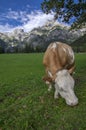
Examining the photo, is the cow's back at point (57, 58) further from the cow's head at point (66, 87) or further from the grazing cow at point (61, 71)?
the cow's head at point (66, 87)

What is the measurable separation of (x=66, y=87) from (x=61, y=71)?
0.77 m

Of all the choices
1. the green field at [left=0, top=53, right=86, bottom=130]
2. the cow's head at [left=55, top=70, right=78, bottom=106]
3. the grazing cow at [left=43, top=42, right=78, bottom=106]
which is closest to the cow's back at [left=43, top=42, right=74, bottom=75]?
the grazing cow at [left=43, top=42, right=78, bottom=106]

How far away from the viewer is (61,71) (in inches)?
406

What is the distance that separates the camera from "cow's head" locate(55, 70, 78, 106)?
971 cm

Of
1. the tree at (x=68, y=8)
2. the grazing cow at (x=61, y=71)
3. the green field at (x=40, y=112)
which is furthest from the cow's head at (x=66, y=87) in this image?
the tree at (x=68, y=8)

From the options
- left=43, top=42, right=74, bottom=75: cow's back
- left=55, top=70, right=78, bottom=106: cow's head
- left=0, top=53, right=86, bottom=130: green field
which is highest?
left=43, top=42, right=74, bottom=75: cow's back

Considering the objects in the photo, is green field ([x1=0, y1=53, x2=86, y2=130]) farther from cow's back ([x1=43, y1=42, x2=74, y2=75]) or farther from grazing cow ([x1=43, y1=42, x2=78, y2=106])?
cow's back ([x1=43, y1=42, x2=74, y2=75])

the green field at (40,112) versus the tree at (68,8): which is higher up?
the tree at (68,8)

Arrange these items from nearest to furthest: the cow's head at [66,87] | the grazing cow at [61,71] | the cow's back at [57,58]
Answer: the cow's head at [66,87], the grazing cow at [61,71], the cow's back at [57,58]

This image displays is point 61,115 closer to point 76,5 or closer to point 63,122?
point 63,122

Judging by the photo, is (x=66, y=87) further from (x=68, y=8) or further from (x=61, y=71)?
(x=68, y=8)

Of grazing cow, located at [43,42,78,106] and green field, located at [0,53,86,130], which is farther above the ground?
grazing cow, located at [43,42,78,106]

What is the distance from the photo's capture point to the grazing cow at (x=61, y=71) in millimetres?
9859

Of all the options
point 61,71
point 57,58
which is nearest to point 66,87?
point 61,71
